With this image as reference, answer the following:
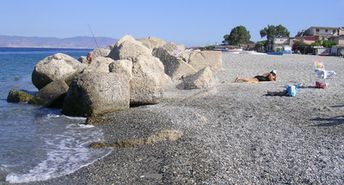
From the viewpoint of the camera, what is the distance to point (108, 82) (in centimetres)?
1562

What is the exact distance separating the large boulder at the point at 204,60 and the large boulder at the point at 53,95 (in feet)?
37.2

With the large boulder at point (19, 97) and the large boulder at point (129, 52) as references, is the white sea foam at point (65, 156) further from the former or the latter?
the large boulder at point (129, 52)

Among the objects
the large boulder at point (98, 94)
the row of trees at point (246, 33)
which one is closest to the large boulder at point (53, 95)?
the large boulder at point (98, 94)

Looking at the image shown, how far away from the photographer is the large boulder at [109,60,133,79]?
17750 mm

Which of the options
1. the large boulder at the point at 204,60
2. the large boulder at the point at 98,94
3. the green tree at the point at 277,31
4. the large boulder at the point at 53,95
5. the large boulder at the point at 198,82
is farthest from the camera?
the green tree at the point at 277,31

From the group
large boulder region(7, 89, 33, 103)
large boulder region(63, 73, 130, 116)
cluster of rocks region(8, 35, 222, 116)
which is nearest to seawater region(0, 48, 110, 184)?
large boulder region(63, 73, 130, 116)

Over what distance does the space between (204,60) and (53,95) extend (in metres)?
14.8

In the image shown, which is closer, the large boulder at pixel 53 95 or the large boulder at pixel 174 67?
the large boulder at pixel 53 95

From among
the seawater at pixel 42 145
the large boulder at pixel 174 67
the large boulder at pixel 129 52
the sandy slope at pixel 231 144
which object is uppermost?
the large boulder at pixel 129 52

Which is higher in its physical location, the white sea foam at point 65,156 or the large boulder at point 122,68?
the large boulder at point 122,68

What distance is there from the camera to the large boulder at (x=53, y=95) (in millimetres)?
18547

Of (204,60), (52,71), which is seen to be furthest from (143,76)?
(204,60)

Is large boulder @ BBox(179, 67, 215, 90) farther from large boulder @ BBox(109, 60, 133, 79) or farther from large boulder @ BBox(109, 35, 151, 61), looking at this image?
large boulder @ BBox(109, 60, 133, 79)

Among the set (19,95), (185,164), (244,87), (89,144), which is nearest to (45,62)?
(19,95)
